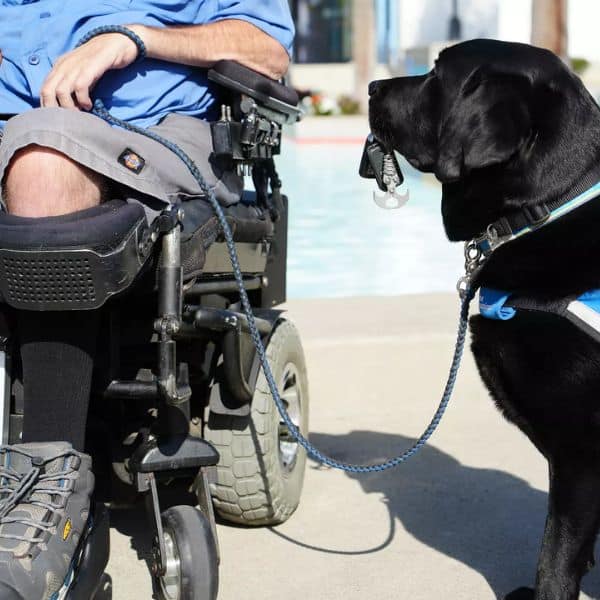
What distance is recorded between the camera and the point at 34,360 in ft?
6.93

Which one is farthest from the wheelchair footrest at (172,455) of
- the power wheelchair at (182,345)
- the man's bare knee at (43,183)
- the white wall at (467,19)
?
the white wall at (467,19)

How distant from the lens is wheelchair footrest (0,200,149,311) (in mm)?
1996

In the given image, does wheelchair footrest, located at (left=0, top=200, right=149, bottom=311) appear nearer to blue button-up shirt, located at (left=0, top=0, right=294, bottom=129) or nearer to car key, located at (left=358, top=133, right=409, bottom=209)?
blue button-up shirt, located at (left=0, top=0, right=294, bottom=129)

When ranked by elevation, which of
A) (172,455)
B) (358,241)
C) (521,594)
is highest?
(172,455)

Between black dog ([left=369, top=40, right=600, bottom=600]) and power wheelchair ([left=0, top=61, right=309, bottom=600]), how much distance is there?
0.56 metres

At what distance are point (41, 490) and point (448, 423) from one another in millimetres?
2108

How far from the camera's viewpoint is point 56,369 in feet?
6.91

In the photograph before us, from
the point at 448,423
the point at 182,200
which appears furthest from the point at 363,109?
the point at 182,200

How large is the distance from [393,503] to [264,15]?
1.47m

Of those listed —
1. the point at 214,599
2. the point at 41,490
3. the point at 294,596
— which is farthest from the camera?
the point at 294,596

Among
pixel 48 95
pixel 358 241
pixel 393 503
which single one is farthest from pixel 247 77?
pixel 358 241

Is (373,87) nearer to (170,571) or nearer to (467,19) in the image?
(170,571)

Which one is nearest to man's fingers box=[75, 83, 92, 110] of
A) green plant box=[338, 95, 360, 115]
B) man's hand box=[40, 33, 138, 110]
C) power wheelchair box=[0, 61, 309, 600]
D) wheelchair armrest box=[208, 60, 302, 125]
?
man's hand box=[40, 33, 138, 110]

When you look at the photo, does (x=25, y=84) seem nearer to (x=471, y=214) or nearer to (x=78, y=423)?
(x=78, y=423)
